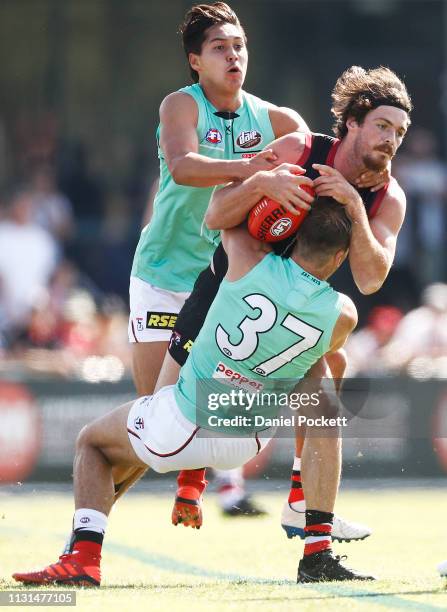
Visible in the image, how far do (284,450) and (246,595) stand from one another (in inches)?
224

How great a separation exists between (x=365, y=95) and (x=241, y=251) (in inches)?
39.4

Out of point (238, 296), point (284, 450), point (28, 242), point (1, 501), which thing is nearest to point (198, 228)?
point (238, 296)

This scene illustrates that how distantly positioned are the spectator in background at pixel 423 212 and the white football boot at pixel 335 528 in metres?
8.08

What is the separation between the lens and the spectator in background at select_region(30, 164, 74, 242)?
563 inches

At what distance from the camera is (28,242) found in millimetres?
13391

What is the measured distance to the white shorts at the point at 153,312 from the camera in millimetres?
6777

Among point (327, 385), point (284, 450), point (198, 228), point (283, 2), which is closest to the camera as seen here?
point (327, 385)

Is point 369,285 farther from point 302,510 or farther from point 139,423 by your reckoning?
point 302,510

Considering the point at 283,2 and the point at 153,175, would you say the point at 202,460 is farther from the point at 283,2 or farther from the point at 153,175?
the point at 283,2

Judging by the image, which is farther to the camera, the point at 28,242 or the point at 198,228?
→ the point at 28,242

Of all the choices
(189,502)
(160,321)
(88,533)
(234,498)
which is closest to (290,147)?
(160,321)

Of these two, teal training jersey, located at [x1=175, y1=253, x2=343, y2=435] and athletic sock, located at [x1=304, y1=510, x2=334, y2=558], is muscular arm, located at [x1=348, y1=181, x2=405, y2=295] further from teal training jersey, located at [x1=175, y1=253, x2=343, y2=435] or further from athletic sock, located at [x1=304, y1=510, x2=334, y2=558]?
athletic sock, located at [x1=304, y1=510, x2=334, y2=558]

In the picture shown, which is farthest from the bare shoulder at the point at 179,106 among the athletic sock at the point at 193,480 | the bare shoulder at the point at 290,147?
the athletic sock at the point at 193,480

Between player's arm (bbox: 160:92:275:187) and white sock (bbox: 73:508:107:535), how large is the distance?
4.96 ft
